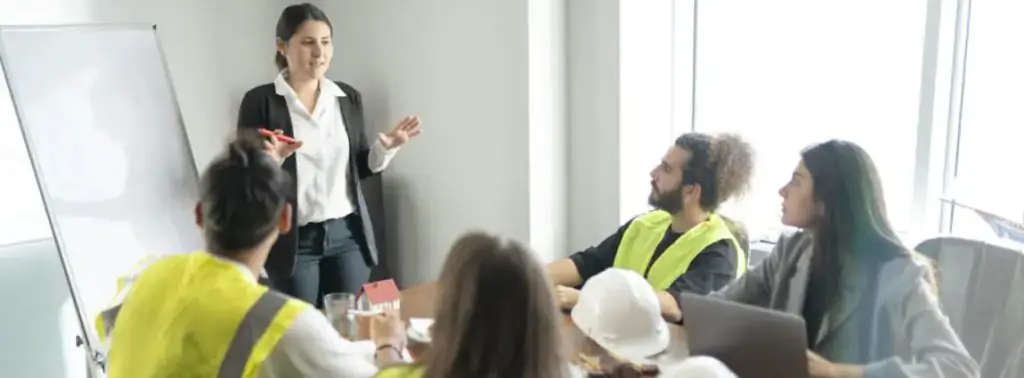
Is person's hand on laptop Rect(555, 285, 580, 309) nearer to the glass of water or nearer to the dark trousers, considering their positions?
the glass of water

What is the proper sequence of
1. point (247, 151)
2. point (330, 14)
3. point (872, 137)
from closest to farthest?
point (247, 151) → point (872, 137) → point (330, 14)

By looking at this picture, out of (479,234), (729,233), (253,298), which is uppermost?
(479,234)

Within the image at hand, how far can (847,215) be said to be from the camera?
1.81 m

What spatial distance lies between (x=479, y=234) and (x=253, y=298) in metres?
0.40

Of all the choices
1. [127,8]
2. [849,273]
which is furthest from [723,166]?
[127,8]

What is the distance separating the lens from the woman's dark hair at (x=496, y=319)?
48.9 inches

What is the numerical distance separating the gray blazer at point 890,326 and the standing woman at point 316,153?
4.20ft

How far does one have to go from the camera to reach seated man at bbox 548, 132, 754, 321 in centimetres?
225

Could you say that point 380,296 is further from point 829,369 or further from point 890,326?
point 890,326

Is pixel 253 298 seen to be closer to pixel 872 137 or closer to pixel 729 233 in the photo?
pixel 729 233

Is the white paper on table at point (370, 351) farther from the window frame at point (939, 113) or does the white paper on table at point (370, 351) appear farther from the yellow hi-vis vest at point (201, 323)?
the window frame at point (939, 113)

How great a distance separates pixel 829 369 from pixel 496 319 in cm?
77

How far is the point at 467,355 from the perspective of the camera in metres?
1.24

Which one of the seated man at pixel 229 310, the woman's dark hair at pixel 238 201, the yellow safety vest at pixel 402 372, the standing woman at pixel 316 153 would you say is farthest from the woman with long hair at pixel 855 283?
the standing woman at pixel 316 153
